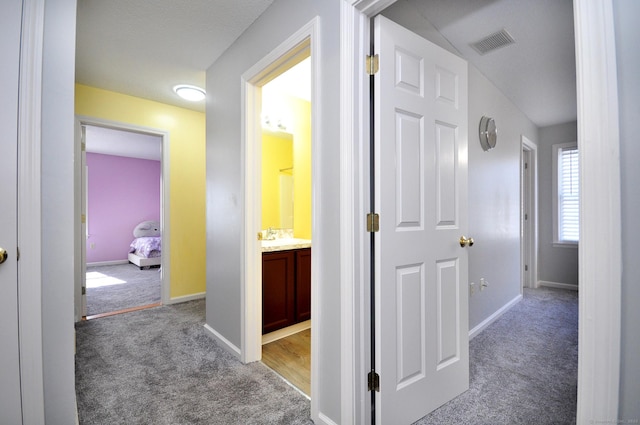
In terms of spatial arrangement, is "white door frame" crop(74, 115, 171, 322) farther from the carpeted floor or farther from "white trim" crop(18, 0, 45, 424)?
"white trim" crop(18, 0, 45, 424)

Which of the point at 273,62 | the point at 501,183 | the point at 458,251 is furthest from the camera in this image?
the point at 501,183

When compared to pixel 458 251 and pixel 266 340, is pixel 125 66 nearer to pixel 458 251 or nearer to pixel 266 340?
pixel 266 340

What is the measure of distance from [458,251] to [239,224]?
1568 mm

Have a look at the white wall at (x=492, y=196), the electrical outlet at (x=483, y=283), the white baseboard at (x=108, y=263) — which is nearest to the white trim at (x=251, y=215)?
the white wall at (x=492, y=196)

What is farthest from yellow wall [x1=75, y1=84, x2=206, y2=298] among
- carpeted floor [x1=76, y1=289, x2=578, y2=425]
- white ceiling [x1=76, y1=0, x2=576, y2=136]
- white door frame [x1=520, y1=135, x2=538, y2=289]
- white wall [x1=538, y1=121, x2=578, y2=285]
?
white wall [x1=538, y1=121, x2=578, y2=285]

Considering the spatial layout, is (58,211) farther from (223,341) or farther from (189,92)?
(189,92)

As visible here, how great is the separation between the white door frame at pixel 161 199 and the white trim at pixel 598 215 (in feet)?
13.0

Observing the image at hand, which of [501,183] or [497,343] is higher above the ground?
[501,183]

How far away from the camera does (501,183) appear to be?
10.6ft

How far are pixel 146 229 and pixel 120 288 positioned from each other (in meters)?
2.96

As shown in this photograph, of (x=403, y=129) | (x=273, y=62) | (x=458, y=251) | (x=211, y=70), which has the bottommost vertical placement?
(x=458, y=251)

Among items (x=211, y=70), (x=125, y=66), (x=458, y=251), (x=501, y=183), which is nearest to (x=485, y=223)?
(x=501, y=183)

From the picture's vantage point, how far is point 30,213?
1.18 meters

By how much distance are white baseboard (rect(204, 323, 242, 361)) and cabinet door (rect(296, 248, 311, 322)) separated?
0.69m
